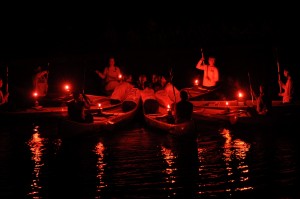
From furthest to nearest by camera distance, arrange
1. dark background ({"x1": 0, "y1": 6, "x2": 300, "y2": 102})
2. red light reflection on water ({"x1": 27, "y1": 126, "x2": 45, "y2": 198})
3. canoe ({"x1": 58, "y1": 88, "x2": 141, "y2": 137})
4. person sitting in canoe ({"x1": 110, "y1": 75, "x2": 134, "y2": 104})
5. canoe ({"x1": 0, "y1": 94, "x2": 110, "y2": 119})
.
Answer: dark background ({"x1": 0, "y1": 6, "x2": 300, "y2": 102}) → person sitting in canoe ({"x1": 110, "y1": 75, "x2": 134, "y2": 104}) → canoe ({"x1": 0, "y1": 94, "x2": 110, "y2": 119}) → canoe ({"x1": 58, "y1": 88, "x2": 141, "y2": 137}) → red light reflection on water ({"x1": 27, "y1": 126, "x2": 45, "y2": 198})

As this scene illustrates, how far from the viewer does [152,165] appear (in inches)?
356

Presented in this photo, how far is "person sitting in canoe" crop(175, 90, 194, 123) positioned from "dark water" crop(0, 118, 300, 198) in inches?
25.1

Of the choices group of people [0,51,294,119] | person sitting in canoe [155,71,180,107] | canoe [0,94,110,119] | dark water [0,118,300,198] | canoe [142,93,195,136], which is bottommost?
dark water [0,118,300,198]

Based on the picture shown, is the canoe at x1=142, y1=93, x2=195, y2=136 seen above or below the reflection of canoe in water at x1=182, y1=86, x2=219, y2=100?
below

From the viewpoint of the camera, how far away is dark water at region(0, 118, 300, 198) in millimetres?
7449

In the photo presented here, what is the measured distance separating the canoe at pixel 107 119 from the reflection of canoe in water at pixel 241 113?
222cm

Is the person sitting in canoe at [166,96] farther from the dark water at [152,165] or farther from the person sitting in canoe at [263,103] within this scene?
the person sitting in canoe at [263,103]

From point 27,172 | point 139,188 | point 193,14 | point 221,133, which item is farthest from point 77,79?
point 139,188

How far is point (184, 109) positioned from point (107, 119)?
297 cm

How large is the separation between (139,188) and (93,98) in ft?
30.0

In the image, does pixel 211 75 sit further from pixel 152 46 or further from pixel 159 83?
pixel 152 46

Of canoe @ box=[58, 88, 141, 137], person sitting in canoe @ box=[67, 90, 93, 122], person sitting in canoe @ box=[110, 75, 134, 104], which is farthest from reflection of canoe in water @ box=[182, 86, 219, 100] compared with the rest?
person sitting in canoe @ box=[67, 90, 93, 122]

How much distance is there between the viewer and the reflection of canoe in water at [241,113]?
12336mm

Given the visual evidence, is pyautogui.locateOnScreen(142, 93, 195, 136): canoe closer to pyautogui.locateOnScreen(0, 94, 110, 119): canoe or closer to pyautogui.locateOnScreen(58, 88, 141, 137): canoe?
pyautogui.locateOnScreen(58, 88, 141, 137): canoe
